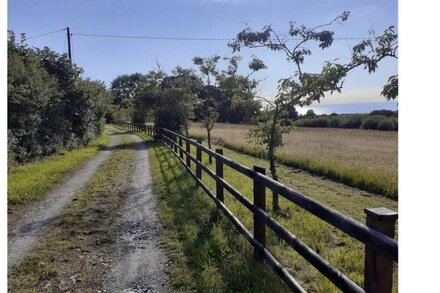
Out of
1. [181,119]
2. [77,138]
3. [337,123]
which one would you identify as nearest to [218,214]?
[77,138]

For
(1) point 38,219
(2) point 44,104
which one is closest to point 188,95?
(2) point 44,104

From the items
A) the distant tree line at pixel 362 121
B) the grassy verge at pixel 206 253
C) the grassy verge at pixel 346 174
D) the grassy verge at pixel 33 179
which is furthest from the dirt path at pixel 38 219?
the distant tree line at pixel 362 121

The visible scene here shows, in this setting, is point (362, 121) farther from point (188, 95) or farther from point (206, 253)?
point (206, 253)

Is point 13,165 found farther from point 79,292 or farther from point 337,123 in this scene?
point 337,123

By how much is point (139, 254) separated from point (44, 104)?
1168 centimetres

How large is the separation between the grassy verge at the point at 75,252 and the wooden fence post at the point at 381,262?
2.84m

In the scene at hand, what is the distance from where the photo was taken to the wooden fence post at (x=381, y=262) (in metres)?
Answer: 2.23

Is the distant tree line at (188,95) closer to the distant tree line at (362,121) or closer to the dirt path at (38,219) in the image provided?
the dirt path at (38,219)

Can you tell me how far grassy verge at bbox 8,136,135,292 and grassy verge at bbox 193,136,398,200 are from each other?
364 centimetres

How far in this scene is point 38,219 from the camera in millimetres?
6477

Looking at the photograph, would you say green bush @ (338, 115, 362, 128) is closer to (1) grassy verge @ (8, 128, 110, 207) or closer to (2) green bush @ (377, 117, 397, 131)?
(2) green bush @ (377, 117, 397, 131)

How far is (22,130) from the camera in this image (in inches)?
494

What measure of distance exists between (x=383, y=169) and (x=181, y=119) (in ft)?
56.0

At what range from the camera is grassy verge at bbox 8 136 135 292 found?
158 inches
